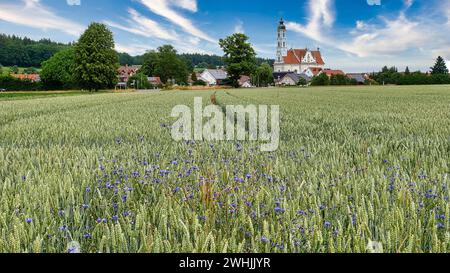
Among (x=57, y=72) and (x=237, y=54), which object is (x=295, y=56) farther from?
(x=57, y=72)

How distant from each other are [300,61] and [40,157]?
551ft

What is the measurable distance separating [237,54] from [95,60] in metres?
47.9

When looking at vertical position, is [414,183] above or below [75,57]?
below

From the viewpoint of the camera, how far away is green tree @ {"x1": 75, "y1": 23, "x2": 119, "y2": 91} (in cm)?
7350

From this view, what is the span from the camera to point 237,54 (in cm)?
11188

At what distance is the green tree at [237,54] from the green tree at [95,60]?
39267 millimetres

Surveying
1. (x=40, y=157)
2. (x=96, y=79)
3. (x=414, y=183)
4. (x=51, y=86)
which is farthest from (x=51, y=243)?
(x=51, y=86)

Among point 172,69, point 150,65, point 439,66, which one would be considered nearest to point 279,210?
point 439,66

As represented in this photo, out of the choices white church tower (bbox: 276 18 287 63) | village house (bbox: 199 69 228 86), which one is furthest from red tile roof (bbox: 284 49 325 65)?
village house (bbox: 199 69 228 86)

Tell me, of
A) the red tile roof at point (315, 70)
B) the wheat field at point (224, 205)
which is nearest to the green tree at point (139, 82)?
the red tile roof at point (315, 70)

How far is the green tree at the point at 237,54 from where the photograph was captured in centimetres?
10894

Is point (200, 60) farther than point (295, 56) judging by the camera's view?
No

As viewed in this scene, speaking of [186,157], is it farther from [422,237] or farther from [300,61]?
[300,61]
